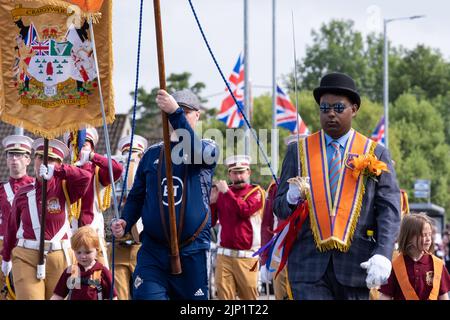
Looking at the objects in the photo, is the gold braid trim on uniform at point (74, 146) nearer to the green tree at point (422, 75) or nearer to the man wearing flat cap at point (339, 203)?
the man wearing flat cap at point (339, 203)

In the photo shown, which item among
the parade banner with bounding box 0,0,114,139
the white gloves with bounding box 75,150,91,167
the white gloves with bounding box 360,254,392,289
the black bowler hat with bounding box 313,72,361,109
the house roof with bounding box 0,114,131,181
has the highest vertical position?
the house roof with bounding box 0,114,131,181

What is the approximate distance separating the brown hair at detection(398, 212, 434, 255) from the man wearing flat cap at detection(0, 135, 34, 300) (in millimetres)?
5119

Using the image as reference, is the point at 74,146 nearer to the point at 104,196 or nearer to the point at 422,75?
the point at 104,196

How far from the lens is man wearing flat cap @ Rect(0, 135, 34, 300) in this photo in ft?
45.2

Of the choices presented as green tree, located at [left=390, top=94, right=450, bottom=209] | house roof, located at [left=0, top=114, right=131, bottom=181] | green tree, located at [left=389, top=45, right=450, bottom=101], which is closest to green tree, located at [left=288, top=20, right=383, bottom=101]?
green tree, located at [left=389, top=45, right=450, bottom=101]

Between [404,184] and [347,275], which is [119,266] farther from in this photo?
[404,184]

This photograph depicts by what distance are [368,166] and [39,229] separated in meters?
4.76

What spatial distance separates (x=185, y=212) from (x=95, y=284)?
5.27ft

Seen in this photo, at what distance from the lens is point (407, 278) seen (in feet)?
32.4

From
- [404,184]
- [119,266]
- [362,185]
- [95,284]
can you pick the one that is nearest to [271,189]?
[119,266]

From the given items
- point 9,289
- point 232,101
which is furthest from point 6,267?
point 232,101

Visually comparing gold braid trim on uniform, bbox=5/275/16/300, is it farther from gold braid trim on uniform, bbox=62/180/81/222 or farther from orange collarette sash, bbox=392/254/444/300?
orange collarette sash, bbox=392/254/444/300
